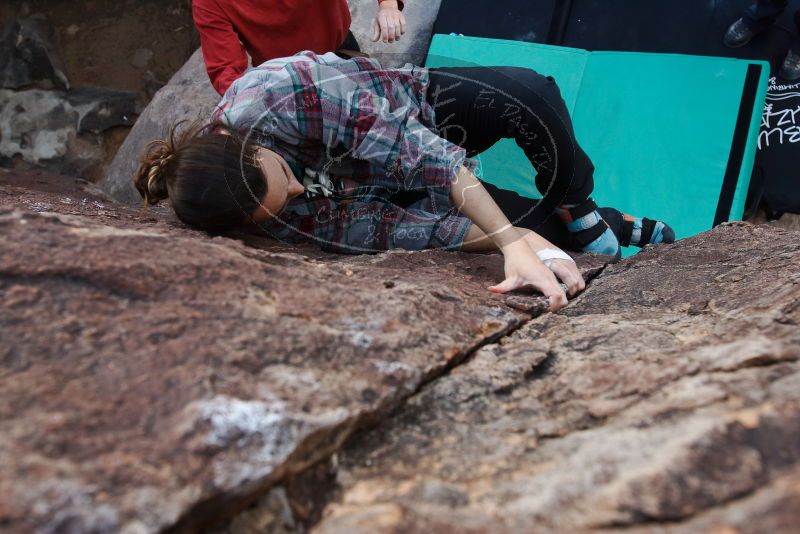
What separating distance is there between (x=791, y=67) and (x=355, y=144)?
1.96 m

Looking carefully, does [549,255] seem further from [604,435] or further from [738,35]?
[738,35]

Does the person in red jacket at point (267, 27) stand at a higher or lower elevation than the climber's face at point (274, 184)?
higher

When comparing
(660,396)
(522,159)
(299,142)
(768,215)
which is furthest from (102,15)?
(660,396)

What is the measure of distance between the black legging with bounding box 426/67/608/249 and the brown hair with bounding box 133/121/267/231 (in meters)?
0.56

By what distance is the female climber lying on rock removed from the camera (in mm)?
1381

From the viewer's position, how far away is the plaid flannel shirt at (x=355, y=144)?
56.1 inches

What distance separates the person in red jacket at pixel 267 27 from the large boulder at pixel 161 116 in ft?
2.19

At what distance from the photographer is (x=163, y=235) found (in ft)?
3.49

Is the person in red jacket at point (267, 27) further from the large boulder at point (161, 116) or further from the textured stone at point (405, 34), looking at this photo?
the textured stone at point (405, 34)

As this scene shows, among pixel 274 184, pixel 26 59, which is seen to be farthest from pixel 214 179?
pixel 26 59

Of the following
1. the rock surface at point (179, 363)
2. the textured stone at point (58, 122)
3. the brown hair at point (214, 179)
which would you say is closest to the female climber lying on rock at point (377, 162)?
the brown hair at point (214, 179)

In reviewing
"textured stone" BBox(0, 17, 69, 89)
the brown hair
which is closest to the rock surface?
the brown hair

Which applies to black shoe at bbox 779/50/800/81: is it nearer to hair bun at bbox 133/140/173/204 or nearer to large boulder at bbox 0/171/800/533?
large boulder at bbox 0/171/800/533

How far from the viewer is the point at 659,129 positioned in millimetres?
2537
